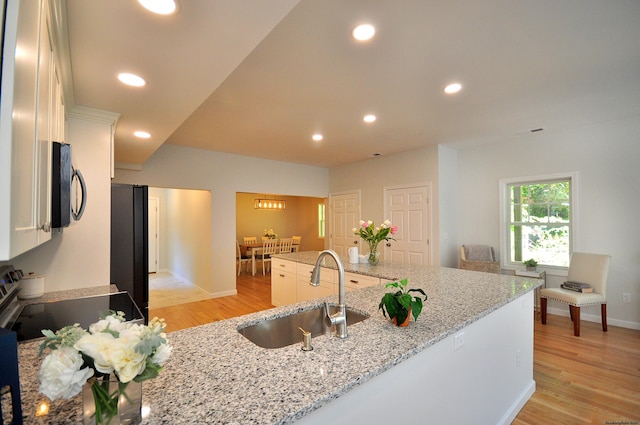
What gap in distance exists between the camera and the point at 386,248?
219 inches

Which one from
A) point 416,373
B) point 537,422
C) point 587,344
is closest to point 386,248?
point 587,344

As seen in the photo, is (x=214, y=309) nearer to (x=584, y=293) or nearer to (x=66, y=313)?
(x=66, y=313)

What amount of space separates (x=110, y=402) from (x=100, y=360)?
5.0 inches

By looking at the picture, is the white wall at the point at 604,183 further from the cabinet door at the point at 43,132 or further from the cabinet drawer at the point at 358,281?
the cabinet door at the point at 43,132

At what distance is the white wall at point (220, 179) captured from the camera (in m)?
4.73

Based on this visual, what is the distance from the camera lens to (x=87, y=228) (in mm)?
2256

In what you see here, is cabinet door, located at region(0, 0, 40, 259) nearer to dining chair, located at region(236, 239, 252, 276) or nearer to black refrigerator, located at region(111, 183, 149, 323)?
black refrigerator, located at region(111, 183, 149, 323)

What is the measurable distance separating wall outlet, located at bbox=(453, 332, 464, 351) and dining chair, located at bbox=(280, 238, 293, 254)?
6413 millimetres

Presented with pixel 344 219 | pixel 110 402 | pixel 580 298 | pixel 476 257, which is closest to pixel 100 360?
pixel 110 402

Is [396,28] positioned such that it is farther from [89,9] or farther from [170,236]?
[170,236]

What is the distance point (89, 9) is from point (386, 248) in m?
5.09

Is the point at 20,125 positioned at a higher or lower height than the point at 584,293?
higher

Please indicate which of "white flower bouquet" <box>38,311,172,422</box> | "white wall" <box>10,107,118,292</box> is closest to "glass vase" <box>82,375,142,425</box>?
"white flower bouquet" <box>38,311,172,422</box>

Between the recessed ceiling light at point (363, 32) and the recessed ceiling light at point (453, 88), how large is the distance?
1.13 meters
